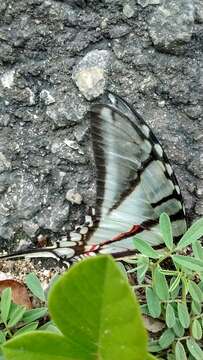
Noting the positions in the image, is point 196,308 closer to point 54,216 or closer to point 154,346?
point 154,346

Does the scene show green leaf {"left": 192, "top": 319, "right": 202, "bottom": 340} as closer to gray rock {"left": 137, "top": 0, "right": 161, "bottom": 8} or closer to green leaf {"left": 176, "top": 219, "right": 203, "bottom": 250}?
green leaf {"left": 176, "top": 219, "right": 203, "bottom": 250}

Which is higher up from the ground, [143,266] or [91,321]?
[91,321]

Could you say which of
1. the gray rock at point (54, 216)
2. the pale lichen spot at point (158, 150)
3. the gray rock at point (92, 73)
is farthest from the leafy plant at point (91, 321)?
the gray rock at point (92, 73)

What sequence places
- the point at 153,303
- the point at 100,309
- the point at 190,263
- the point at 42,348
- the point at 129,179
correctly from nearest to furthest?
the point at 100,309 < the point at 42,348 < the point at 190,263 < the point at 153,303 < the point at 129,179

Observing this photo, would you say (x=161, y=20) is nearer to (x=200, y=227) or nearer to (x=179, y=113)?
(x=179, y=113)

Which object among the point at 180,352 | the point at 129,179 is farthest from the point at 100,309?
the point at 129,179

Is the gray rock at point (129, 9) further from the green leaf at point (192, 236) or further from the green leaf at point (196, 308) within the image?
the green leaf at point (196, 308)

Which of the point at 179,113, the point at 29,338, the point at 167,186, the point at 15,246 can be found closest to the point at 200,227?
the point at 167,186
